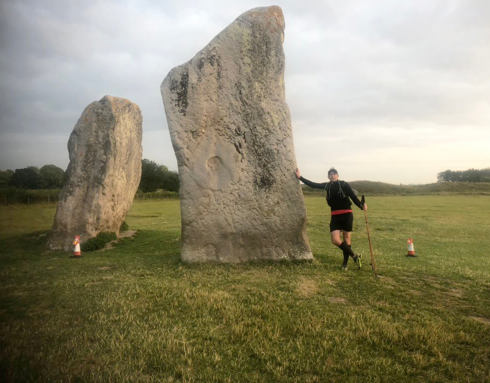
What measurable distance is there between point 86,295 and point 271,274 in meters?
3.92

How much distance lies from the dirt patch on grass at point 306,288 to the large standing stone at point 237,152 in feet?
5.28

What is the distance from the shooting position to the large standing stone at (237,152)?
8.73 metres

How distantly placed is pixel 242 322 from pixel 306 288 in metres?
2.18

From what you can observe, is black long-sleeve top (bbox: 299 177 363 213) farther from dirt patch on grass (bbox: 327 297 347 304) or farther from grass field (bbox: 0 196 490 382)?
dirt patch on grass (bbox: 327 297 347 304)

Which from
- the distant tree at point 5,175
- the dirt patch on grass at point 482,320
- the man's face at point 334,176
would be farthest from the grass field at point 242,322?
the man's face at point 334,176

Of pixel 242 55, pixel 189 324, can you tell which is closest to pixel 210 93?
pixel 242 55

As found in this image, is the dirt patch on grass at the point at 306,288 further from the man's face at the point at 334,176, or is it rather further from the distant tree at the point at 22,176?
the distant tree at the point at 22,176

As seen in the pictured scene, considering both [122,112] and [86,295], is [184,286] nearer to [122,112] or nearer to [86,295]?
[86,295]

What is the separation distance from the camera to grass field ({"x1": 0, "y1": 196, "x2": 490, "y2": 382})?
3.70 meters

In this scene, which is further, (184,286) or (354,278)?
(354,278)

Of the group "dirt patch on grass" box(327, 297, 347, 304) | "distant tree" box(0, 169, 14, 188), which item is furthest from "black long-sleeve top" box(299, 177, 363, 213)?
"distant tree" box(0, 169, 14, 188)

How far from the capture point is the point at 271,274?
25.2 ft

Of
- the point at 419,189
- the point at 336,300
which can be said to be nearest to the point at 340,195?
the point at 336,300

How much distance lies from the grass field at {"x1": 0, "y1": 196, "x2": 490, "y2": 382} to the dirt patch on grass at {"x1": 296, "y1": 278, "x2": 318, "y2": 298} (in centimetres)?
4
